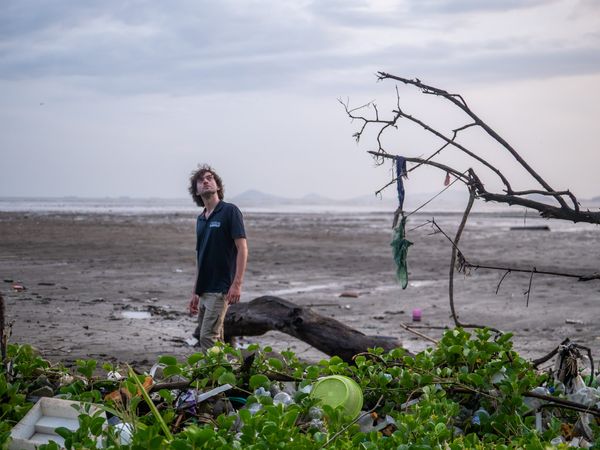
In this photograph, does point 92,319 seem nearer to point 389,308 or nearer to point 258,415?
point 389,308

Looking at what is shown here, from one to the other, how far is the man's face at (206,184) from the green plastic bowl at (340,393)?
3.63m

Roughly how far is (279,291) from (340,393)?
10312 millimetres

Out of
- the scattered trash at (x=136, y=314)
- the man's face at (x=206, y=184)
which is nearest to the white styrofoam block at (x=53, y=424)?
the man's face at (x=206, y=184)

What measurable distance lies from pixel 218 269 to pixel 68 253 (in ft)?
43.5

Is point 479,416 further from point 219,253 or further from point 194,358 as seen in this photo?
point 219,253

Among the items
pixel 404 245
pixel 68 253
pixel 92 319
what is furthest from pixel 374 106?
pixel 68 253

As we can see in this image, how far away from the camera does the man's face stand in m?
6.47

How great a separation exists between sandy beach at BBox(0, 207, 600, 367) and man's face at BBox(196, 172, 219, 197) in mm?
2090

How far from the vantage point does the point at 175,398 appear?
9.98ft

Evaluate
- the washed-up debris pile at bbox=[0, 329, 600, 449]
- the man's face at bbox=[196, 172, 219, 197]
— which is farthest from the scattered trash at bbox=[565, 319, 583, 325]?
the washed-up debris pile at bbox=[0, 329, 600, 449]

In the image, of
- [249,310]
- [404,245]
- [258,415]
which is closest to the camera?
[258,415]

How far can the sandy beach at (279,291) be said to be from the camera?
8938 millimetres

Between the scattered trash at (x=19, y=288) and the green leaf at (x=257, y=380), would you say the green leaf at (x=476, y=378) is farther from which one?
the scattered trash at (x=19, y=288)

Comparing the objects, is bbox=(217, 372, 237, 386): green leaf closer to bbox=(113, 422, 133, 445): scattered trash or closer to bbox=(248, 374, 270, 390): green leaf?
bbox=(248, 374, 270, 390): green leaf
